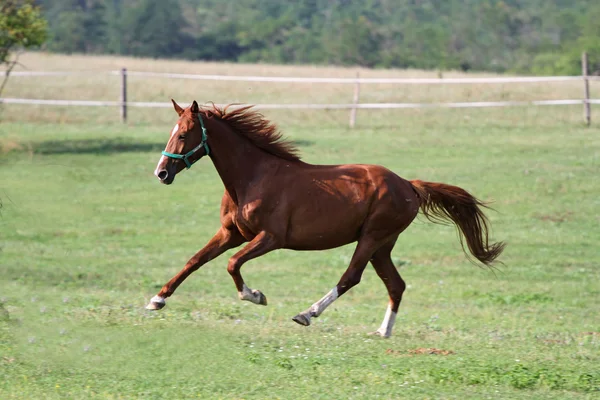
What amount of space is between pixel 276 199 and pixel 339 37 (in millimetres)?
73160

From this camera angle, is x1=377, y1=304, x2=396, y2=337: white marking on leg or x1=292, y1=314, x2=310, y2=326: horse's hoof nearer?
x1=292, y1=314, x2=310, y2=326: horse's hoof

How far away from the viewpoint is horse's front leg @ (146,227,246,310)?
27.9 feet

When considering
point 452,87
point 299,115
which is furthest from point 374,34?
point 299,115

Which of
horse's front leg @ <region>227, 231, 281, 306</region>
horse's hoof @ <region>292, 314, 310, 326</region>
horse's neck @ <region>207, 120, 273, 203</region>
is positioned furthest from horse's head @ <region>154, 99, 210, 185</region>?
horse's hoof @ <region>292, 314, 310, 326</region>

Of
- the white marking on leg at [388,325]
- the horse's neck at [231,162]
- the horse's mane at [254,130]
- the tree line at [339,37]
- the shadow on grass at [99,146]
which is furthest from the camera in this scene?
the tree line at [339,37]

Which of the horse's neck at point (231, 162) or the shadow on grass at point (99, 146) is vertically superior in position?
the horse's neck at point (231, 162)

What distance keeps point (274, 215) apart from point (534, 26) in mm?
90574

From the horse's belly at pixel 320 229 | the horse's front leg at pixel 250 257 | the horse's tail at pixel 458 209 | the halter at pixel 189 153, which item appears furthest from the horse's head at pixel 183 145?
the horse's tail at pixel 458 209

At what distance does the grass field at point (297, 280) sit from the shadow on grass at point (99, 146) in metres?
0.12

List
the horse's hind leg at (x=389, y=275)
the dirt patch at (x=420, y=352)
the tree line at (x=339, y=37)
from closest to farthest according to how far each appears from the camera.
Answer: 1. the dirt patch at (x=420, y=352)
2. the horse's hind leg at (x=389, y=275)
3. the tree line at (x=339, y=37)

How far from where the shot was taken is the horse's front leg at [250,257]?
834cm

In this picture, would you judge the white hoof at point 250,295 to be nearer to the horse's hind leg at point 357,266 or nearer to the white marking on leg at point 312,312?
the white marking on leg at point 312,312

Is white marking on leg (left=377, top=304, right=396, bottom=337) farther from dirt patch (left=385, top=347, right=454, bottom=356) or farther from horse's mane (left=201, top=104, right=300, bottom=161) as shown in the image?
horse's mane (left=201, top=104, right=300, bottom=161)

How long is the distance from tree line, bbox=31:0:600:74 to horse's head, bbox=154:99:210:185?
5888 cm
